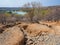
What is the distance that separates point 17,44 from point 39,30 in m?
8.24

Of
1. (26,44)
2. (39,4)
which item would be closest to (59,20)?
(39,4)

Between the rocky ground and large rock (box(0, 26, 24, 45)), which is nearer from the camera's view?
large rock (box(0, 26, 24, 45))

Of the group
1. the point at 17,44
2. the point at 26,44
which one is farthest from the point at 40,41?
the point at 17,44

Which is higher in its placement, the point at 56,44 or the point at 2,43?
the point at 2,43

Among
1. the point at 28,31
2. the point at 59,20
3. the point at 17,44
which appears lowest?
the point at 59,20

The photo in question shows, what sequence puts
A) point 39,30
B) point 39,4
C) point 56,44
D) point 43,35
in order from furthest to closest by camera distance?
point 39,4 < point 39,30 < point 43,35 < point 56,44

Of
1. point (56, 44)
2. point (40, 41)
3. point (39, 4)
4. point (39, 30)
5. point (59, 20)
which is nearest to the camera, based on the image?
point (56, 44)

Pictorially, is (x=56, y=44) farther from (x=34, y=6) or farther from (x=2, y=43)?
(x=34, y=6)

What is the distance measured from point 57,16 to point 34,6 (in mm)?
7590

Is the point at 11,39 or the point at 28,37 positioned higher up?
the point at 11,39

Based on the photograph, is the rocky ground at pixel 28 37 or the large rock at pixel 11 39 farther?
the rocky ground at pixel 28 37

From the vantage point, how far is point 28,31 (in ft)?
66.5

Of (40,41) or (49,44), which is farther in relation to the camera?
(40,41)

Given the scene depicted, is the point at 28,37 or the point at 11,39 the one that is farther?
the point at 28,37
